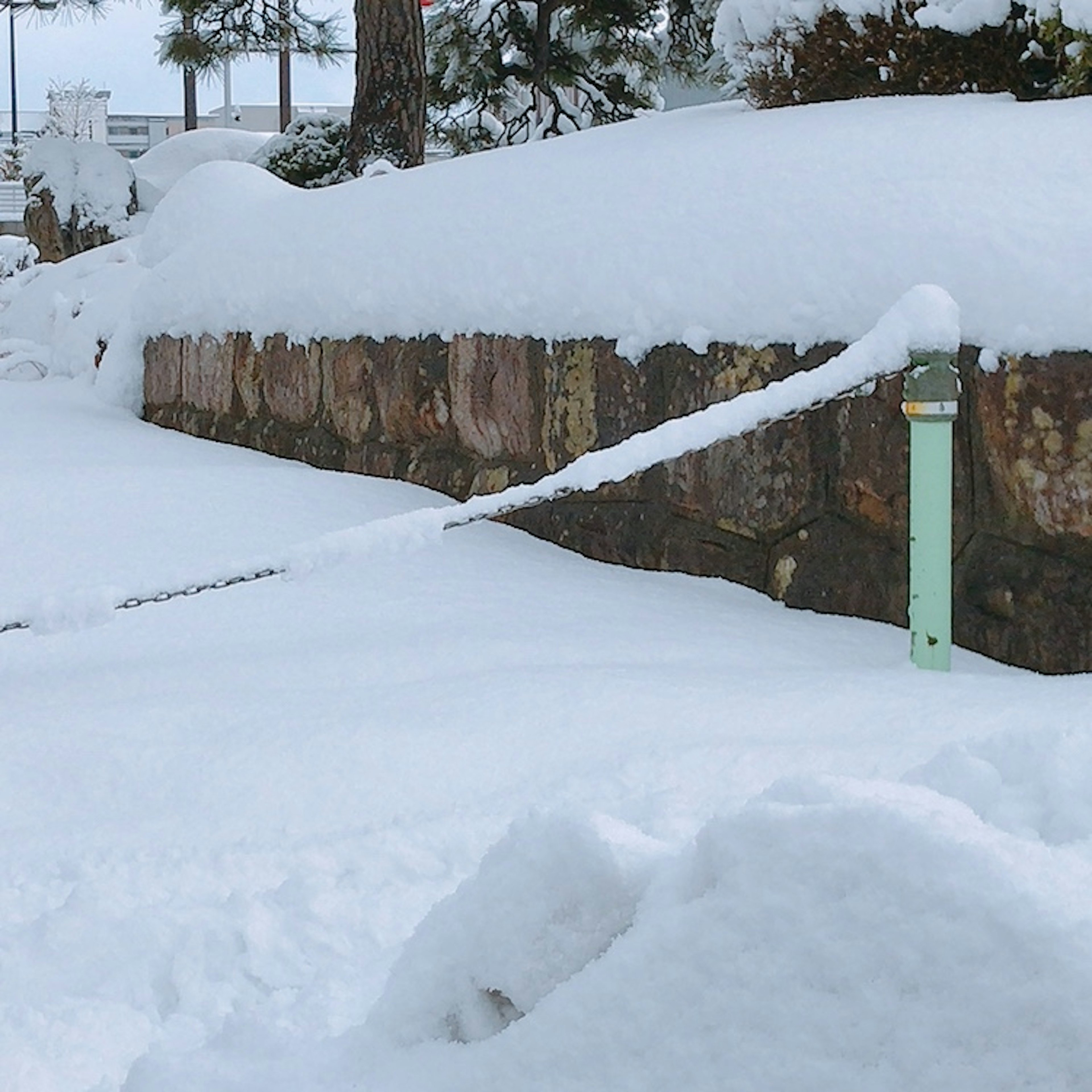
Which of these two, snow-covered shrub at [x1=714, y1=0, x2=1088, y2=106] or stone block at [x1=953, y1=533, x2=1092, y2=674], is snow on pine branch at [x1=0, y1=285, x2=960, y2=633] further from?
snow-covered shrub at [x1=714, y1=0, x2=1088, y2=106]

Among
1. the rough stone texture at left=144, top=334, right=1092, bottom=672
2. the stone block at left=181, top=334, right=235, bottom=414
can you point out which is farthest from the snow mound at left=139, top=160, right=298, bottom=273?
the rough stone texture at left=144, top=334, right=1092, bottom=672

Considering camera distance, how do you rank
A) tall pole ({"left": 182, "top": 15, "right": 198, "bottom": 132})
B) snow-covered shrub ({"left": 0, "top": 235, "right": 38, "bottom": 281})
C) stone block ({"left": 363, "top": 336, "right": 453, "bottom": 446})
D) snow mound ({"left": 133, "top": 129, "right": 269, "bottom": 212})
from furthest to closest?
tall pole ({"left": 182, "top": 15, "right": 198, "bottom": 132}), snow mound ({"left": 133, "top": 129, "right": 269, "bottom": 212}), snow-covered shrub ({"left": 0, "top": 235, "right": 38, "bottom": 281}), stone block ({"left": 363, "top": 336, "right": 453, "bottom": 446})

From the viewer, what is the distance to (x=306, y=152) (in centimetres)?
852

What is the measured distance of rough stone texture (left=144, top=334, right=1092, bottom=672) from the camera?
74.8 inches

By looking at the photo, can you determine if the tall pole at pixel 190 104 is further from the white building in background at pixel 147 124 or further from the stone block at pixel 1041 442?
the stone block at pixel 1041 442

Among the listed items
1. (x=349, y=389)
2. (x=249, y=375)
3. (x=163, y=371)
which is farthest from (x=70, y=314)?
(x=349, y=389)

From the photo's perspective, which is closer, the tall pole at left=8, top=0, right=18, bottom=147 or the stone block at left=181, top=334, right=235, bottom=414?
the stone block at left=181, top=334, right=235, bottom=414

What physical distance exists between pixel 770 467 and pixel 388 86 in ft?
15.3

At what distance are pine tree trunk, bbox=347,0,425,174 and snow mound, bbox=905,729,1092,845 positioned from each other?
5.78m

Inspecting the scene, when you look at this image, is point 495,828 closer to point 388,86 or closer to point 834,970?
point 834,970

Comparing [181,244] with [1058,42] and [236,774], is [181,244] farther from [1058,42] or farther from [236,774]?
[236,774]

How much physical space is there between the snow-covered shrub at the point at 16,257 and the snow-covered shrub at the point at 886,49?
8.35 metres

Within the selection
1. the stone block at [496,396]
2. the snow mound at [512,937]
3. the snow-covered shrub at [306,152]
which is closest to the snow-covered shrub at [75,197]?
the snow-covered shrub at [306,152]

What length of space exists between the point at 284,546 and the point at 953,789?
179 cm
